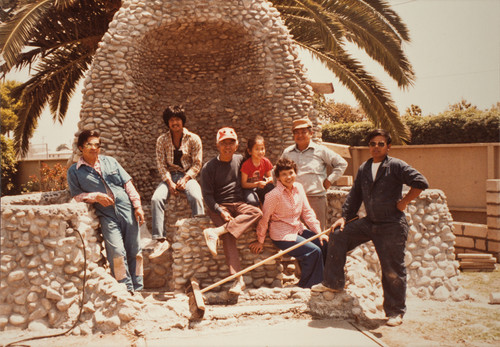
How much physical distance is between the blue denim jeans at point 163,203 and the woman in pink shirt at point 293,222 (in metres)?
0.96

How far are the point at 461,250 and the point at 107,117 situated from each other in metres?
7.45

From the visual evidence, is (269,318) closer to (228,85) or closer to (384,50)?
(228,85)

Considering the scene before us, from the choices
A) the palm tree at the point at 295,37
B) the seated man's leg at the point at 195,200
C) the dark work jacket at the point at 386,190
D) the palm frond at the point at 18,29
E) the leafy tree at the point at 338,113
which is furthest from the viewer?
the leafy tree at the point at 338,113

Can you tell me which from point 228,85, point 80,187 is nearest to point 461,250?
point 228,85

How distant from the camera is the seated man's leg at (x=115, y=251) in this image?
16.3ft

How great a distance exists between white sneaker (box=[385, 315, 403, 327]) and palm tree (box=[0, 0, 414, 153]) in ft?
18.0

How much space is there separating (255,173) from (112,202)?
6.04ft

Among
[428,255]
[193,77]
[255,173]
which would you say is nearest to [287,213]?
[255,173]

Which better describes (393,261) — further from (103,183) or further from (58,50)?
(58,50)

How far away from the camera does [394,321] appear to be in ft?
14.0

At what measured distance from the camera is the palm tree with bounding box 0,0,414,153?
820cm

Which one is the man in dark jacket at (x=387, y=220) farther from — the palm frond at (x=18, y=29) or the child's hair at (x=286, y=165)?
the palm frond at (x=18, y=29)

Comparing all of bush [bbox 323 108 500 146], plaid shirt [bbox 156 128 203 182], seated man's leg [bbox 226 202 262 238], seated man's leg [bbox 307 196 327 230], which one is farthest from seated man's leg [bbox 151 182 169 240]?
bush [bbox 323 108 500 146]

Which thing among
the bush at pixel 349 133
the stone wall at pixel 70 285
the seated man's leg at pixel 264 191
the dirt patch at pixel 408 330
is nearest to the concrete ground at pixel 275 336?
the dirt patch at pixel 408 330
